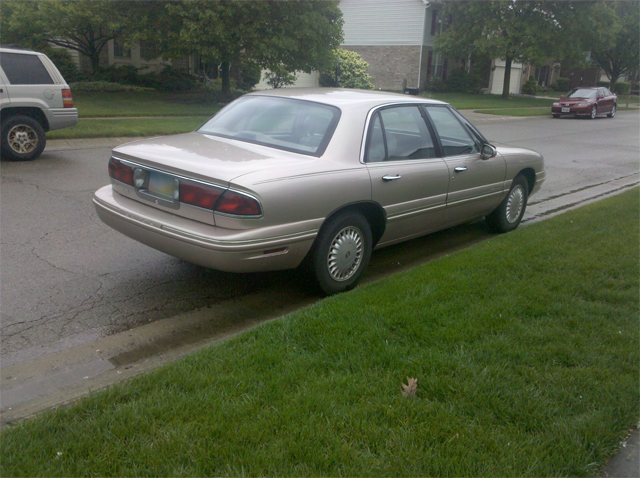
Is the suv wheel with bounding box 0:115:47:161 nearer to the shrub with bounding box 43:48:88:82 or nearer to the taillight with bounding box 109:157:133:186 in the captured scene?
the taillight with bounding box 109:157:133:186

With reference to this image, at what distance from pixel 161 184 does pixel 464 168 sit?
305cm

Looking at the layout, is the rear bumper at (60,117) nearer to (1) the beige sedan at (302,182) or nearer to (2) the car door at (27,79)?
(2) the car door at (27,79)

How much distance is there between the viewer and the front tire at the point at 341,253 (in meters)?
4.67

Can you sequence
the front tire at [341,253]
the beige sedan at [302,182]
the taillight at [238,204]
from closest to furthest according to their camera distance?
the taillight at [238,204]
the beige sedan at [302,182]
the front tire at [341,253]

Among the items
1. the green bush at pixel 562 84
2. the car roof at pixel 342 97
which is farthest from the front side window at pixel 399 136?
the green bush at pixel 562 84

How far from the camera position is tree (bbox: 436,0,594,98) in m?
36.3

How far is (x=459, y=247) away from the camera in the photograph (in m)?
6.77

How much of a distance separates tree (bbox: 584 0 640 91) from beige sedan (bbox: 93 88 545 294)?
36.8 metres

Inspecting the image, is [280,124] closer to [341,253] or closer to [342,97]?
[342,97]

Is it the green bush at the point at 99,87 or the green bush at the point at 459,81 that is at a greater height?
the green bush at the point at 459,81

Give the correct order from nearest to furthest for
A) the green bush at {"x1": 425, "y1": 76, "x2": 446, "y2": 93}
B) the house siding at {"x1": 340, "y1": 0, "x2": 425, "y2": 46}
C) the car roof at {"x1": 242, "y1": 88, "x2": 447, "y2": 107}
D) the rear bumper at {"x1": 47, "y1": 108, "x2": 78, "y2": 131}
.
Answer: the car roof at {"x1": 242, "y1": 88, "x2": 447, "y2": 107}, the rear bumper at {"x1": 47, "y1": 108, "x2": 78, "y2": 131}, the house siding at {"x1": 340, "y1": 0, "x2": 425, "y2": 46}, the green bush at {"x1": 425, "y1": 76, "x2": 446, "y2": 93}

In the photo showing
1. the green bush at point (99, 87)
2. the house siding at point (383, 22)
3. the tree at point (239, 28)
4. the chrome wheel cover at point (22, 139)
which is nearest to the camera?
the chrome wheel cover at point (22, 139)

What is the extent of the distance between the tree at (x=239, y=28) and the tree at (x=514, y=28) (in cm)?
1744

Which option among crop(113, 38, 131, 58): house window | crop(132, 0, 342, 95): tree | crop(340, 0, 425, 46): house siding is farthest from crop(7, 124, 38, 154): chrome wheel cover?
crop(340, 0, 425, 46): house siding
